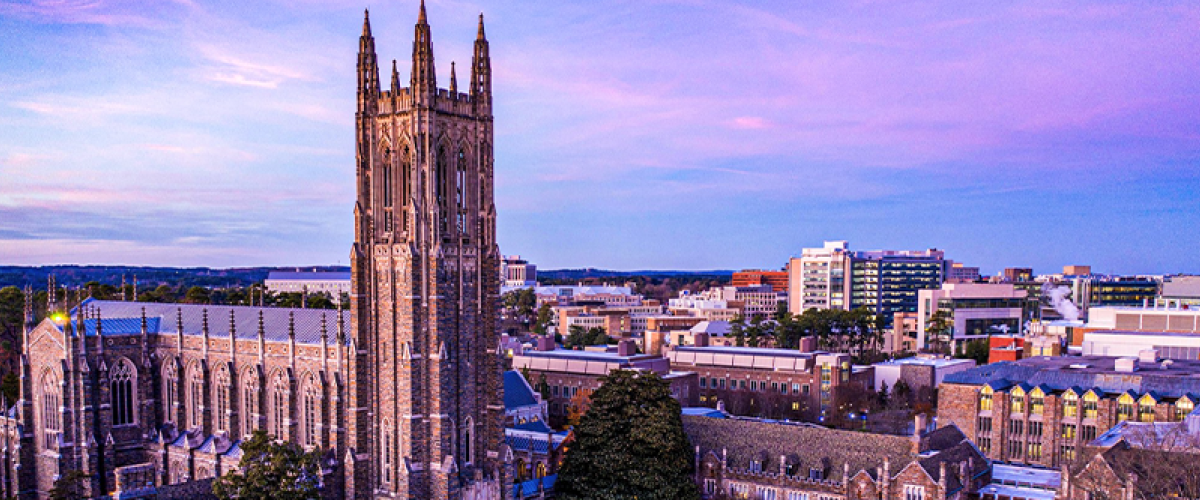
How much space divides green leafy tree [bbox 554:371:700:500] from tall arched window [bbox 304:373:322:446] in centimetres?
1443

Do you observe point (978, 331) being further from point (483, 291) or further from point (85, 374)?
point (85, 374)

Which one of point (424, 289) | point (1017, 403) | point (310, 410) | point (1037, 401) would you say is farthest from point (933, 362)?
point (310, 410)

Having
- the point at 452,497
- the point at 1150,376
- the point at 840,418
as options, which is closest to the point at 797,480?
the point at 452,497

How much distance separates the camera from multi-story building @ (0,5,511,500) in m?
46.3

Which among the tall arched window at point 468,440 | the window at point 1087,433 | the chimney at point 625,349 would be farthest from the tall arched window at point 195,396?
the window at point 1087,433

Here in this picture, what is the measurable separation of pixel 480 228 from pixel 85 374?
2641 centimetres

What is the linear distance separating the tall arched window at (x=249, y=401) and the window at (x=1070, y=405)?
60.6m

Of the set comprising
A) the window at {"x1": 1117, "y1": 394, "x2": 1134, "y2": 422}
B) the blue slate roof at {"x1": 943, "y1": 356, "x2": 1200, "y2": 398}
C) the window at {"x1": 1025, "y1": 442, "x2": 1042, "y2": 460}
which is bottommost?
the window at {"x1": 1025, "y1": 442, "x2": 1042, "y2": 460}

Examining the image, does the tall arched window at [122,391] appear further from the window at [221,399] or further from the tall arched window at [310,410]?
the tall arched window at [310,410]

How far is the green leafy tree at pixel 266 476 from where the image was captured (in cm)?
4144

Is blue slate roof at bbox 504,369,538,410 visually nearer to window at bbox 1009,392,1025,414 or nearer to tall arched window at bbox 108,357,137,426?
tall arched window at bbox 108,357,137,426

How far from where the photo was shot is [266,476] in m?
41.6

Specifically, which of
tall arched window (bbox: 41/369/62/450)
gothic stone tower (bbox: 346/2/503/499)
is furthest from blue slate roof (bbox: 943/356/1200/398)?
tall arched window (bbox: 41/369/62/450)

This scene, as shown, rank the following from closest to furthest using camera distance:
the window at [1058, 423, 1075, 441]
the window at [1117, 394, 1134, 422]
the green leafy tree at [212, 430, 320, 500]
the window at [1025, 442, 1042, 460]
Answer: the green leafy tree at [212, 430, 320, 500], the window at [1117, 394, 1134, 422], the window at [1058, 423, 1075, 441], the window at [1025, 442, 1042, 460]
